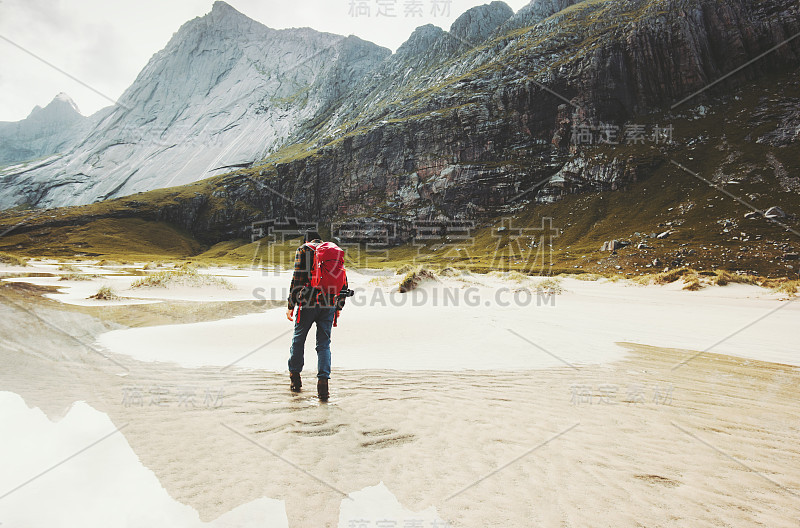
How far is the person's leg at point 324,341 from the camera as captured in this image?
522cm

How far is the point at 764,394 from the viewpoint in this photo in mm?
5324

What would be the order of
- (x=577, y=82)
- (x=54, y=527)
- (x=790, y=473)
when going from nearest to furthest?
(x=54, y=527) → (x=790, y=473) → (x=577, y=82)

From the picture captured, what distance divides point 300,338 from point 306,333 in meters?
0.14

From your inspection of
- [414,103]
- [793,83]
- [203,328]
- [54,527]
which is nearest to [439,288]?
[203,328]

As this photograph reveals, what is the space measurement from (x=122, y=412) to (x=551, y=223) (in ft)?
281

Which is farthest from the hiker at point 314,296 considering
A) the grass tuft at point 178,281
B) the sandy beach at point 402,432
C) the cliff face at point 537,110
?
the cliff face at point 537,110

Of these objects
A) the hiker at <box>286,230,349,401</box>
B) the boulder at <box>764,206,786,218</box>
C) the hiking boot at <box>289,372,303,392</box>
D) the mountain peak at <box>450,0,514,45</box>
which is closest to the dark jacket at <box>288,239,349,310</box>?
the hiker at <box>286,230,349,401</box>

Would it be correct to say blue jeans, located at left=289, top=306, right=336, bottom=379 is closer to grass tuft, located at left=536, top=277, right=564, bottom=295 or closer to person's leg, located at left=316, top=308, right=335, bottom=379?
person's leg, located at left=316, top=308, right=335, bottom=379

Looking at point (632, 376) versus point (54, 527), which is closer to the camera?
point (54, 527)

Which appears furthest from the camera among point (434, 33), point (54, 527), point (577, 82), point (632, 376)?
point (434, 33)

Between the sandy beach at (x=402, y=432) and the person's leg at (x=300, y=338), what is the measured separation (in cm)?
46

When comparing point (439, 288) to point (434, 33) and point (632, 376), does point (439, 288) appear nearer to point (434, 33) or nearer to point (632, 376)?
point (632, 376)

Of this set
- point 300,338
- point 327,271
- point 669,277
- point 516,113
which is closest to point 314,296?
point 327,271

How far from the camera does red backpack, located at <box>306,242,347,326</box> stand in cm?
554
